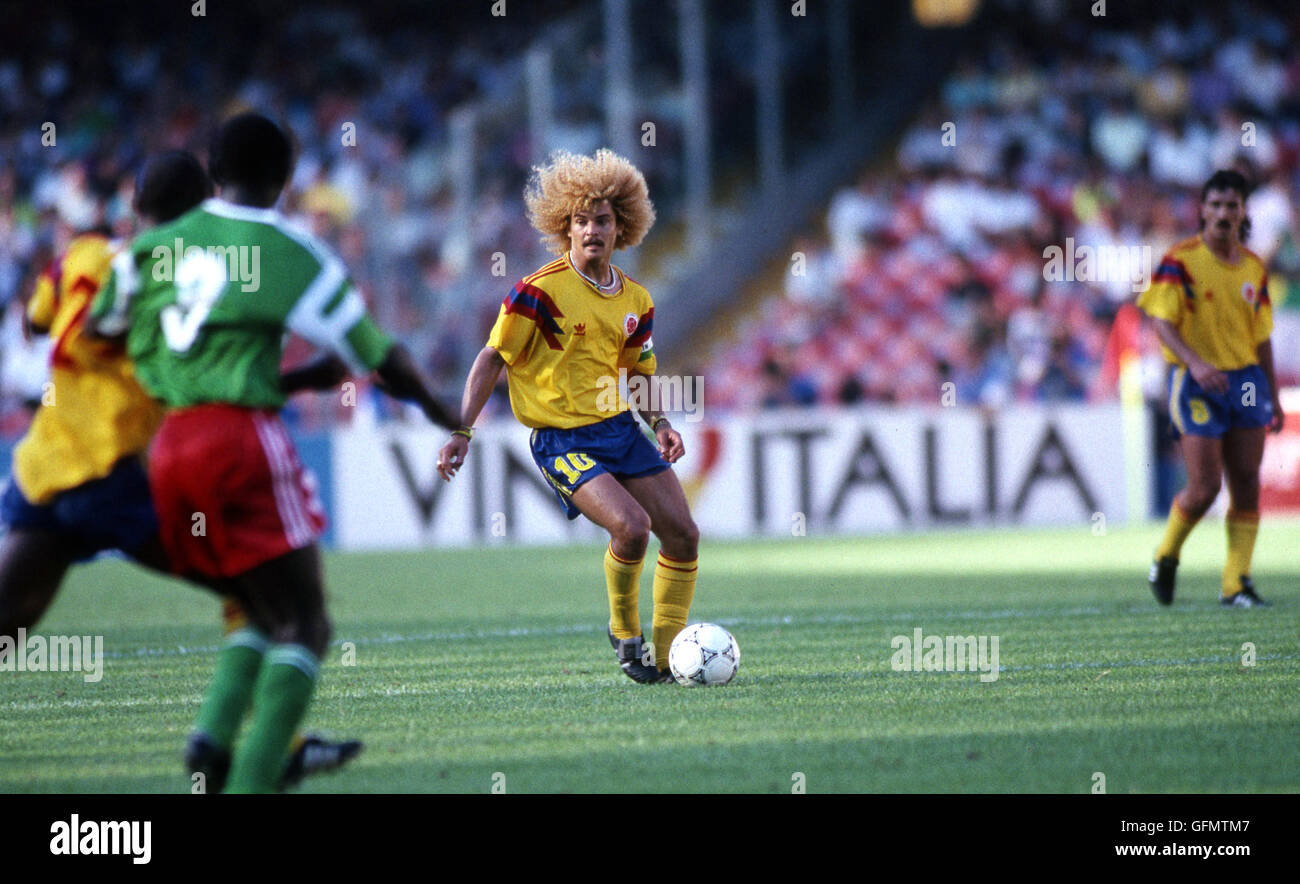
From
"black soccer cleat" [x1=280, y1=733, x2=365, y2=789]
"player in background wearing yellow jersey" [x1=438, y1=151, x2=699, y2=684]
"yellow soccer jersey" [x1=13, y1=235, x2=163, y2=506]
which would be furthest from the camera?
"player in background wearing yellow jersey" [x1=438, y1=151, x2=699, y2=684]

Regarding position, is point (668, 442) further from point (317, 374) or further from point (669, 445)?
point (317, 374)

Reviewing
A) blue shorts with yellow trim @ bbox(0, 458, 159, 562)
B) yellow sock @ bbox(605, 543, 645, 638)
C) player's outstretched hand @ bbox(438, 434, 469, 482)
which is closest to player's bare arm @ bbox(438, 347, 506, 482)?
player's outstretched hand @ bbox(438, 434, 469, 482)

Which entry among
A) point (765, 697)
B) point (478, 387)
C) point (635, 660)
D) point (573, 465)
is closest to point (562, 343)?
point (478, 387)

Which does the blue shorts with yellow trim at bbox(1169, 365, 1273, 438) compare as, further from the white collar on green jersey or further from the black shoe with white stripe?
the white collar on green jersey

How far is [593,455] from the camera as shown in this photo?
24.9ft

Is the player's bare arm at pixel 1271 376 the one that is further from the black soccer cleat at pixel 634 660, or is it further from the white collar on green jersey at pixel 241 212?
the white collar on green jersey at pixel 241 212

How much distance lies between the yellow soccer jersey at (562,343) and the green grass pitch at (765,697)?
1181 millimetres

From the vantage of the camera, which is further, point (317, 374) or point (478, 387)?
point (478, 387)

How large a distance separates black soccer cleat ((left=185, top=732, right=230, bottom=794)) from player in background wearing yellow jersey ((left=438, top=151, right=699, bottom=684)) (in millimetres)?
2633

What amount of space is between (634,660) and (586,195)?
199cm

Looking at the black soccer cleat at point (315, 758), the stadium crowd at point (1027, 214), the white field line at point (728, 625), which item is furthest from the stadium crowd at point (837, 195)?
the black soccer cleat at point (315, 758)

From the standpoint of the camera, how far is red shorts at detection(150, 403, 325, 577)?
4.82m

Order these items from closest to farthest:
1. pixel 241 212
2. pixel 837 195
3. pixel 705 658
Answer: pixel 241 212 → pixel 705 658 → pixel 837 195

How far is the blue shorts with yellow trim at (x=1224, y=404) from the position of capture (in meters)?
10.0
